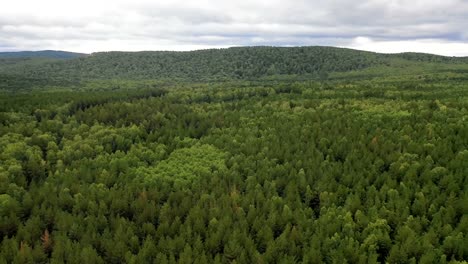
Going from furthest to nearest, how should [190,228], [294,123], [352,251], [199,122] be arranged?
1. [199,122]
2. [294,123]
3. [190,228]
4. [352,251]

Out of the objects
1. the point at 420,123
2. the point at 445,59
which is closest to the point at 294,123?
the point at 420,123

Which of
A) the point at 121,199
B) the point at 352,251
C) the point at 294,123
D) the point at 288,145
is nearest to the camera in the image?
the point at 352,251

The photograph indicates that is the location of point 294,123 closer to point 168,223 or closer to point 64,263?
point 168,223

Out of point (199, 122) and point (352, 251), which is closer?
point (352, 251)

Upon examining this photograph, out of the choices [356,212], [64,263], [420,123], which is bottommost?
[64,263]

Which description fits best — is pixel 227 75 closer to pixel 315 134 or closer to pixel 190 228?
pixel 315 134

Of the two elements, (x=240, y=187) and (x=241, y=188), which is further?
(x=240, y=187)

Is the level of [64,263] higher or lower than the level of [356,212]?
lower
